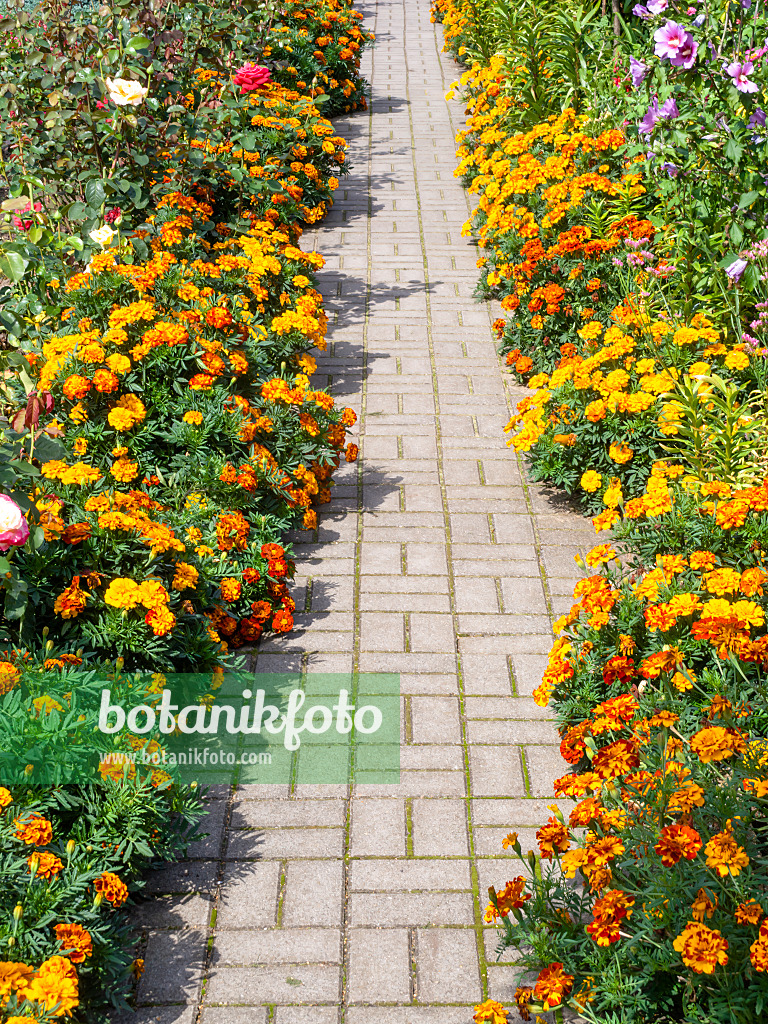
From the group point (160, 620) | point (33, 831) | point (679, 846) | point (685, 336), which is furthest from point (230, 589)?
point (685, 336)

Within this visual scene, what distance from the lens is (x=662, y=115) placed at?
4.07 metres

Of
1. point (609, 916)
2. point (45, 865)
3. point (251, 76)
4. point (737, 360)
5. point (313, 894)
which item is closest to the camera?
point (609, 916)

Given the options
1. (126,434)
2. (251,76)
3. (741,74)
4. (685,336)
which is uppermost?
(741,74)

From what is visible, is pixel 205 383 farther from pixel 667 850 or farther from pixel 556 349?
pixel 667 850

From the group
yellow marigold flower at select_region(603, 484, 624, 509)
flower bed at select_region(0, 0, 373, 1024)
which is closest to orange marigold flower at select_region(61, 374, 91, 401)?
flower bed at select_region(0, 0, 373, 1024)

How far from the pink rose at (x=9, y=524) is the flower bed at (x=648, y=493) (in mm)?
1490

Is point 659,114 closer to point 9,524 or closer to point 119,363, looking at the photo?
point 119,363

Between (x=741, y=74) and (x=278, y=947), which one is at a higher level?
(x=741, y=74)

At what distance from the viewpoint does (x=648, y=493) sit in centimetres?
336

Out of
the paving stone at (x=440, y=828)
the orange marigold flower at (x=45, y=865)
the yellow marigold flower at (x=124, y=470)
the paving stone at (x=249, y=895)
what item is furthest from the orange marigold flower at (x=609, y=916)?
the yellow marigold flower at (x=124, y=470)

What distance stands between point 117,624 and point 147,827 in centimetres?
63

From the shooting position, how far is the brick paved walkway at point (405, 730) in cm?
243

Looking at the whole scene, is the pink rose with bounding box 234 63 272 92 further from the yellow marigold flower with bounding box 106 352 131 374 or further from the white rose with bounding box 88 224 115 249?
the yellow marigold flower with bounding box 106 352 131 374

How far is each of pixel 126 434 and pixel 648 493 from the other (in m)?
2.00
